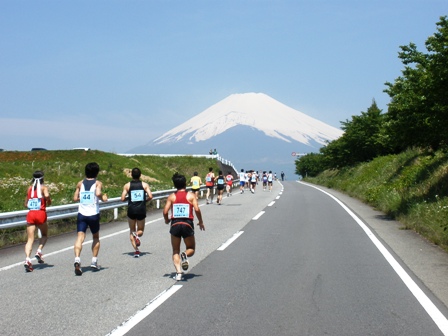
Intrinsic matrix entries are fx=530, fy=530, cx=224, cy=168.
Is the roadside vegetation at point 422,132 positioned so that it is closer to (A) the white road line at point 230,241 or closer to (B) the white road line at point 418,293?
(B) the white road line at point 418,293

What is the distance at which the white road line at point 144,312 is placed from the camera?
17.6 feet

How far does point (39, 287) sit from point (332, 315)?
13.8 feet

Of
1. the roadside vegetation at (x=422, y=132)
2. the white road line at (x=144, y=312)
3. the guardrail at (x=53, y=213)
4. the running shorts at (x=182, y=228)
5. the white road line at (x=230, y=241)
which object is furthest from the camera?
the roadside vegetation at (x=422, y=132)

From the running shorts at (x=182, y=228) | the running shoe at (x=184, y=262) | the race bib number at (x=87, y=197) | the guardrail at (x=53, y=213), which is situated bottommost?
the running shoe at (x=184, y=262)

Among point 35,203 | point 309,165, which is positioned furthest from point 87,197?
point 309,165

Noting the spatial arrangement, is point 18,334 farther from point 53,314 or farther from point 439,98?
point 439,98

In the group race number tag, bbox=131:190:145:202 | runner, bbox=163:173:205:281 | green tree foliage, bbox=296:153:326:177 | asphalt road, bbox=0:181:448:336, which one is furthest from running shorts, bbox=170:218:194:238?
green tree foliage, bbox=296:153:326:177

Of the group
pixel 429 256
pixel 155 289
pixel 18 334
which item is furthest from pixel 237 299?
pixel 429 256

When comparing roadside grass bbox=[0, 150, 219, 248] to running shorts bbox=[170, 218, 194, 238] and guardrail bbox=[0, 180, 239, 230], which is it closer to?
guardrail bbox=[0, 180, 239, 230]

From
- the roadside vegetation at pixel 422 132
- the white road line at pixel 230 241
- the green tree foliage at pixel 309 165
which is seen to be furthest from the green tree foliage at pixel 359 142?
the green tree foliage at pixel 309 165

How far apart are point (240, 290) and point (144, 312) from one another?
65.0 inches

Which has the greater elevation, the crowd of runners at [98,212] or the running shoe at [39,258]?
the crowd of runners at [98,212]

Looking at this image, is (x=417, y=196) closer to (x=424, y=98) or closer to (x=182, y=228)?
(x=424, y=98)

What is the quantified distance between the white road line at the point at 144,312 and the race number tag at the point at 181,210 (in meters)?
1.04
